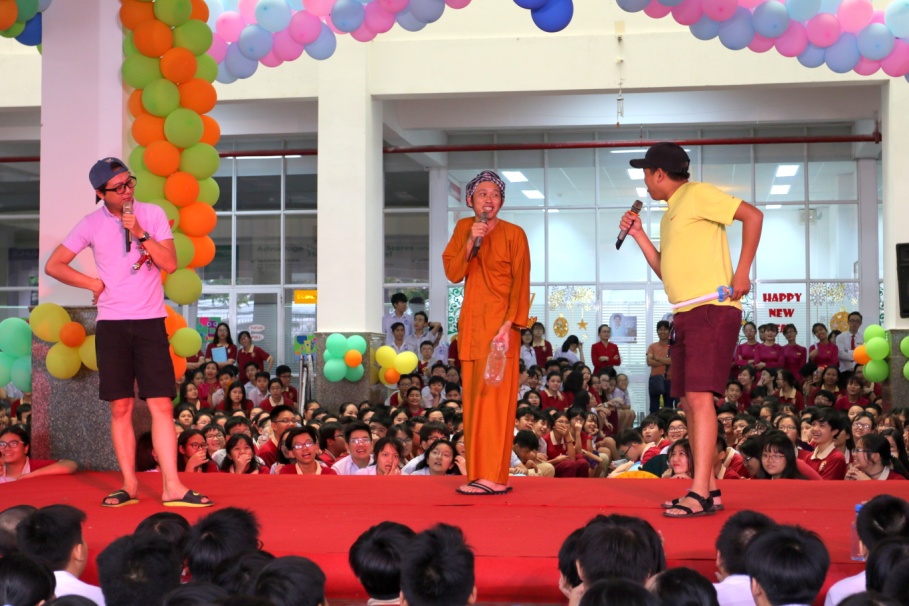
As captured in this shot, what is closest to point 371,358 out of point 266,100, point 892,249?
point 266,100

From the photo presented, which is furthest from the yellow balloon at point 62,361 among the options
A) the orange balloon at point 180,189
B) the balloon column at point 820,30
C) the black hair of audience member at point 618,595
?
the balloon column at point 820,30

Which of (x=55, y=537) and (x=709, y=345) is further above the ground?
(x=709, y=345)

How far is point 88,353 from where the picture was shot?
5492 mm

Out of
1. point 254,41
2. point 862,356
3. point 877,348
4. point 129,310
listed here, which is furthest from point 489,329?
point 862,356

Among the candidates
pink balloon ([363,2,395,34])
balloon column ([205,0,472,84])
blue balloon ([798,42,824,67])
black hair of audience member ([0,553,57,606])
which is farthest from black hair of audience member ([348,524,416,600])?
blue balloon ([798,42,824,67])

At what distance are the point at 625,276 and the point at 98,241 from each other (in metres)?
12.5

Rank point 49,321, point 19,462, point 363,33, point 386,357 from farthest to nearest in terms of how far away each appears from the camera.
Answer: point 386,357
point 363,33
point 19,462
point 49,321

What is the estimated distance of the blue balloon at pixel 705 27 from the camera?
24.1ft

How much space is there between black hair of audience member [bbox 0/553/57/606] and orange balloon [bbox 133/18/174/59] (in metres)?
3.81

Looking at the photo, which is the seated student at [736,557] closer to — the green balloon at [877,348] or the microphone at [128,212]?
the microphone at [128,212]

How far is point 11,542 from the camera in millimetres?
3369

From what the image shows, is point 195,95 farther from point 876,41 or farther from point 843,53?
point 876,41

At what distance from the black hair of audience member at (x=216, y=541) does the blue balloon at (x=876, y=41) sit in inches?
254

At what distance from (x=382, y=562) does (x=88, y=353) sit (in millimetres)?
3121
